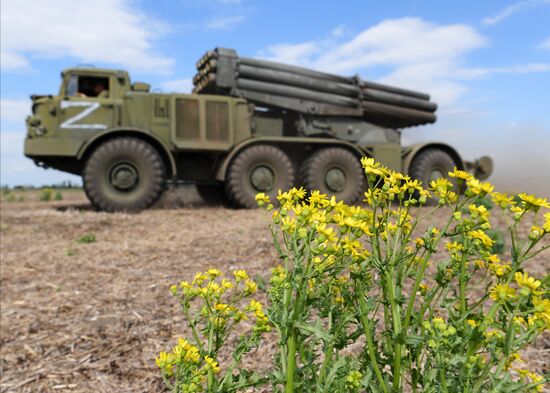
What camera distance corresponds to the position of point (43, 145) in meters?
10.0

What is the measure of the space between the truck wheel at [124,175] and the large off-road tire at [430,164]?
→ 19.7ft

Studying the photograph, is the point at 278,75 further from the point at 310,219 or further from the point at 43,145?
the point at 310,219

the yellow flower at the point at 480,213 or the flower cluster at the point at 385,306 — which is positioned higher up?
the yellow flower at the point at 480,213

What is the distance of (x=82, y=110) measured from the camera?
33.9ft

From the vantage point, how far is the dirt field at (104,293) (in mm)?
3066

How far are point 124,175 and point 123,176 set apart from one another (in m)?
0.03

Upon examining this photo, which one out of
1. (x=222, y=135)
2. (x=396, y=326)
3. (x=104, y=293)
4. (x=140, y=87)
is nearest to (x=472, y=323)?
(x=396, y=326)

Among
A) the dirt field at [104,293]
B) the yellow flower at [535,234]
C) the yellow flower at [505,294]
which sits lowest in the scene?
the dirt field at [104,293]

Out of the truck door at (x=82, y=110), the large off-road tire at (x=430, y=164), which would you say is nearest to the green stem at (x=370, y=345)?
the truck door at (x=82, y=110)

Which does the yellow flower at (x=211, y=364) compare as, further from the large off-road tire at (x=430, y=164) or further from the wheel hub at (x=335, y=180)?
the large off-road tire at (x=430, y=164)

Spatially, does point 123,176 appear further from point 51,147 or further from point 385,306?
point 385,306

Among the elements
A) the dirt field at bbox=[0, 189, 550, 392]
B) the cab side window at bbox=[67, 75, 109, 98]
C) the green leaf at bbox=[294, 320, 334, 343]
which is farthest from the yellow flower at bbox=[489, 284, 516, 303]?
the cab side window at bbox=[67, 75, 109, 98]

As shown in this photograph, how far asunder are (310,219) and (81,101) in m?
10.1

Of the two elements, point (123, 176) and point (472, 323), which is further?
point (123, 176)
